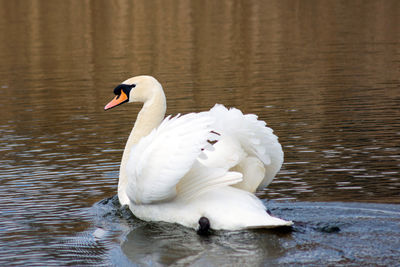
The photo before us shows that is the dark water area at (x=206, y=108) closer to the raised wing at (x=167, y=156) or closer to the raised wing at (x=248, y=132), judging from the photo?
the raised wing at (x=167, y=156)

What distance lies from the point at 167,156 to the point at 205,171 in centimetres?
56

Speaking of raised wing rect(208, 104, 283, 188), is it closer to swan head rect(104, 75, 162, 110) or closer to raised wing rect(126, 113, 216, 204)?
raised wing rect(126, 113, 216, 204)

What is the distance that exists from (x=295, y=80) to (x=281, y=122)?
4.74m

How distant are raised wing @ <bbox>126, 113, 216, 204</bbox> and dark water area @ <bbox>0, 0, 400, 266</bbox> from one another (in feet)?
1.70

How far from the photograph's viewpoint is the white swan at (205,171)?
288 inches

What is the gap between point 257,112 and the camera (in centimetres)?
1398

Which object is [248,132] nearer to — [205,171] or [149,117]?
[205,171]

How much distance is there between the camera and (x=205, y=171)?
305 inches

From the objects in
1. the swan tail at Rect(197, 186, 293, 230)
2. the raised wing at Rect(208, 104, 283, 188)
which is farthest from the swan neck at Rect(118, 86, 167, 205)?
the swan tail at Rect(197, 186, 293, 230)

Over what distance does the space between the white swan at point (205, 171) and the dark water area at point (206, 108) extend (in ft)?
0.64

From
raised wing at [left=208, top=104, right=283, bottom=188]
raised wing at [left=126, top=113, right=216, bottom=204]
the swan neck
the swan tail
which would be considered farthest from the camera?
the swan neck

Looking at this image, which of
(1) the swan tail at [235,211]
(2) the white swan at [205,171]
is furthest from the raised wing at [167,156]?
(1) the swan tail at [235,211]

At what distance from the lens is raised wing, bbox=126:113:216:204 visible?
23.9 feet

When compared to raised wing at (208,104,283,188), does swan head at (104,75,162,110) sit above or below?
above
